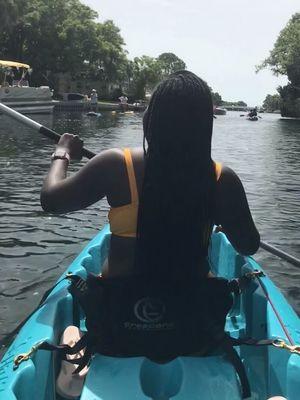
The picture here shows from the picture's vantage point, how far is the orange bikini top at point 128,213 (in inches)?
94.8

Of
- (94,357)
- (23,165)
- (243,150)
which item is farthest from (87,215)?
(243,150)

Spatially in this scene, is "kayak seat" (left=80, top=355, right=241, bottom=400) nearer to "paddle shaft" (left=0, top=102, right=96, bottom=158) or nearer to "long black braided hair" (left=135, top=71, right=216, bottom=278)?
"long black braided hair" (left=135, top=71, right=216, bottom=278)

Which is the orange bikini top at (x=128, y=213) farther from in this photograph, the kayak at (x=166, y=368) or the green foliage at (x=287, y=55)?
the green foliage at (x=287, y=55)

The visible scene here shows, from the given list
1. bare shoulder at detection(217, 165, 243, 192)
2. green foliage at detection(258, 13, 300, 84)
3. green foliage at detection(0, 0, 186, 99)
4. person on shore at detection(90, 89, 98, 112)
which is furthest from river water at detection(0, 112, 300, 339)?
green foliage at detection(258, 13, 300, 84)

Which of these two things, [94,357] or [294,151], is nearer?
[94,357]

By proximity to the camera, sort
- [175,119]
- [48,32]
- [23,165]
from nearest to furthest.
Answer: [175,119]
[23,165]
[48,32]

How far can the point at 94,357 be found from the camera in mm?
2615

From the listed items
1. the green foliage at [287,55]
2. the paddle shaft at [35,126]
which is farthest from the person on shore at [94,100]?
the paddle shaft at [35,126]

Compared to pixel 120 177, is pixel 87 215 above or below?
below

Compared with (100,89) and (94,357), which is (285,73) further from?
(94,357)

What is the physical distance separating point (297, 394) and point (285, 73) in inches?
2645

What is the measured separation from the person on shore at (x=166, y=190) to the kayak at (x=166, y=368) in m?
0.45

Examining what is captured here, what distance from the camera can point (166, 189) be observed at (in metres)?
2.34

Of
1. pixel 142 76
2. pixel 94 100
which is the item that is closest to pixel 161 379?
pixel 94 100
